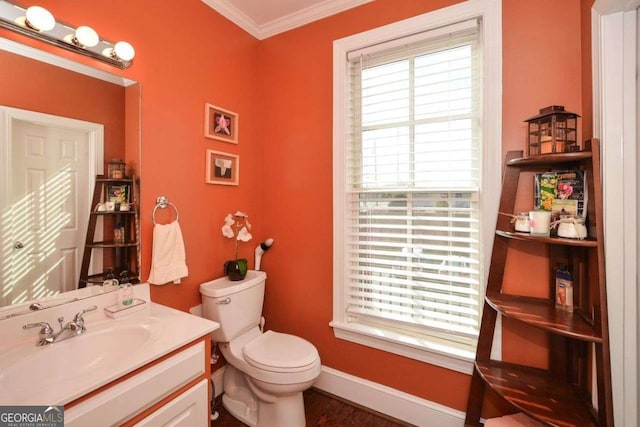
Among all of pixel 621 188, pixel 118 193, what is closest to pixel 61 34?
pixel 118 193

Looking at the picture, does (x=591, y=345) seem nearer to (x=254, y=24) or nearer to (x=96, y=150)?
(x=96, y=150)

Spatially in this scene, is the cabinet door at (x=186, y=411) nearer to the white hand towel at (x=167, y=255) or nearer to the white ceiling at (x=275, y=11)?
the white hand towel at (x=167, y=255)

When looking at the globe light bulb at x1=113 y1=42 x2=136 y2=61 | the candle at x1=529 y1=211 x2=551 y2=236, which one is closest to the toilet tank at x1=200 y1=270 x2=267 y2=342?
the globe light bulb at x1=113 y1=42 x2=136 y2=61

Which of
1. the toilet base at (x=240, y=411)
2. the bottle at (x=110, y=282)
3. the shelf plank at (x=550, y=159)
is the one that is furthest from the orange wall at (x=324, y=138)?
the bottle at (x=110, y=282)

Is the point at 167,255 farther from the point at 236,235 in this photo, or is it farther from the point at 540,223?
the point at 540,223

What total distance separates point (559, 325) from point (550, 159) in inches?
27.1

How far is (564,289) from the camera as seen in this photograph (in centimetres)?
127

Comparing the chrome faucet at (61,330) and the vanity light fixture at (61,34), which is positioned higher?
the vanity light fixture at (61,34)

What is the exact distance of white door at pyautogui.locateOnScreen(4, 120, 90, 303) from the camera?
111cm

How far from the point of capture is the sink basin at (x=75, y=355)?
900 mm

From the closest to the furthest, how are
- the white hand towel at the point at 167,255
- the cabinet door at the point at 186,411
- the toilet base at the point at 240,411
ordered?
the cabinet door at the point at 186,411 < the white hand towel at the point at 167,255 < the toilet base at the point at 240,411

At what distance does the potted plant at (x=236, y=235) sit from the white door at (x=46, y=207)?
2.55ft

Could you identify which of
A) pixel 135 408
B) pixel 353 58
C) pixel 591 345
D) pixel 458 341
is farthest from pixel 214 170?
pixel 591 345

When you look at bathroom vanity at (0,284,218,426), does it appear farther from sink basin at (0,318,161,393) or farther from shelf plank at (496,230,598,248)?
shelf plank at (496,230,598,248)
